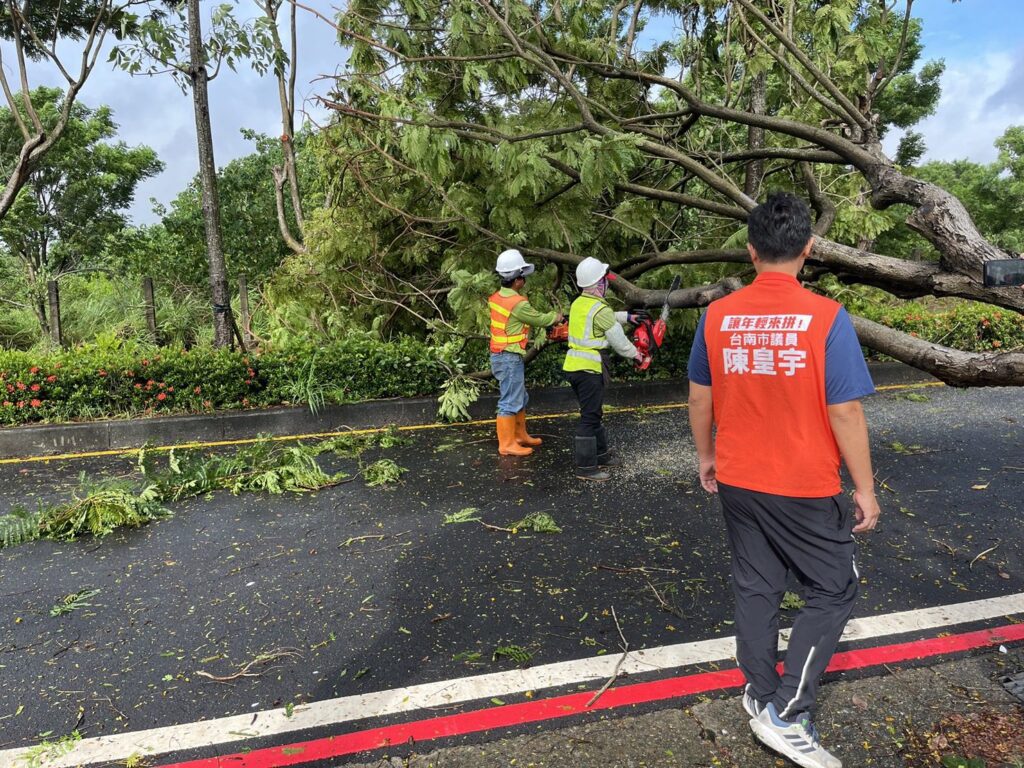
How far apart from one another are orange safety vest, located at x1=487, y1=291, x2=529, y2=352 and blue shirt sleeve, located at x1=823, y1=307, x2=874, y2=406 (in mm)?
3972

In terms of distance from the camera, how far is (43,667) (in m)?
2.97

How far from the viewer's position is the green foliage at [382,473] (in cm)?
542

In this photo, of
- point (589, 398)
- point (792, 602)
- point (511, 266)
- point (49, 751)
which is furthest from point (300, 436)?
point (792, 602)

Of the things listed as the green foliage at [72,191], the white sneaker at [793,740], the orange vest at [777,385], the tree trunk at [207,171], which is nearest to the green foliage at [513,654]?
the white sneaker at [793,740]

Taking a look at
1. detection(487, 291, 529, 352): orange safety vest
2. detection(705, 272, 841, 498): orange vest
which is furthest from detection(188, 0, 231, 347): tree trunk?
detection(705, 272, 841, 498): orange vest

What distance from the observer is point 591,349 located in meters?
5.64

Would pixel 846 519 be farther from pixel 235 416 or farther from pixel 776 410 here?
pixel 235 416

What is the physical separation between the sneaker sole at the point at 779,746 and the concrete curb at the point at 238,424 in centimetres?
550

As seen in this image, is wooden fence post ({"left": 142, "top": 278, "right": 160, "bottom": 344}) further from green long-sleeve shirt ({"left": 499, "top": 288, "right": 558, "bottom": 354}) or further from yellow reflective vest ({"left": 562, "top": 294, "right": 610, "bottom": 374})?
yellow reflective vest ({"left": 562, "top": 294, "right": 610, "bottom": 374})

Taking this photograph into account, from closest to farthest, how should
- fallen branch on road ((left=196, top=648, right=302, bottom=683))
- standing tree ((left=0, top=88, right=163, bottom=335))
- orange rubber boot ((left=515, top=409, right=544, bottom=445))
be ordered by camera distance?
fallen branch on road ((left=196, top=648, right=302, bottom=683)) → orange rubber boot ((left=515, top=409, right=544, bottom=445)) → standing tree ((left=0, top=88, right=163, bottom=335))

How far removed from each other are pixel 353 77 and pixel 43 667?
5.81 m

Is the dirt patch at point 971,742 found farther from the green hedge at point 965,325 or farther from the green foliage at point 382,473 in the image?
the green hedge at point 965,325

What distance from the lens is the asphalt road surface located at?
2875 millimetres

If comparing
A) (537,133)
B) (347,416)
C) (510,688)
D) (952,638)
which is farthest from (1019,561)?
(347,416)
